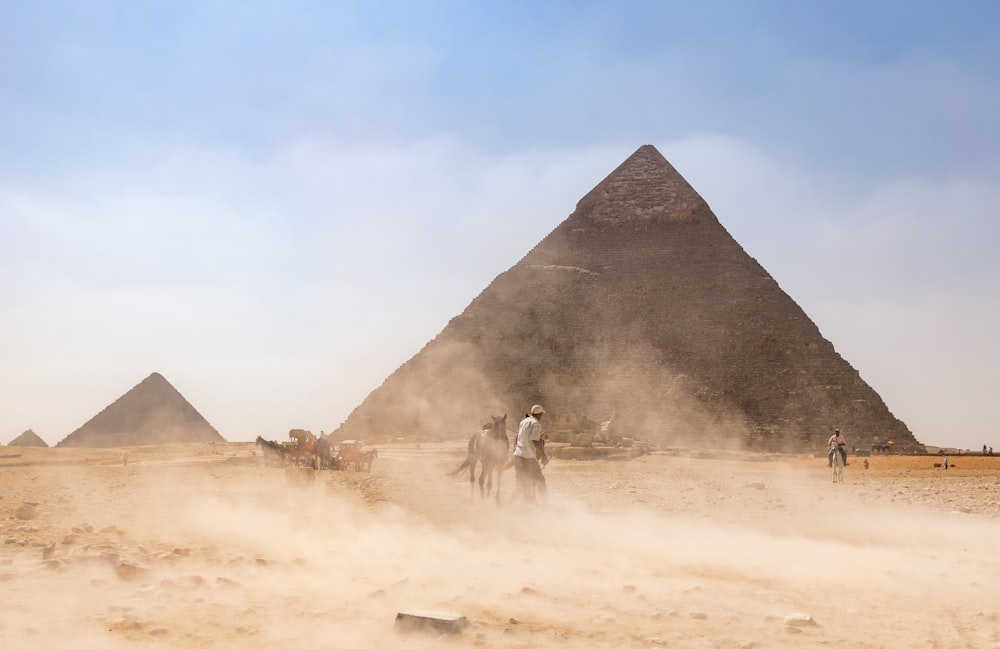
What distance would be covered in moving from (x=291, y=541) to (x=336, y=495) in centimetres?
444

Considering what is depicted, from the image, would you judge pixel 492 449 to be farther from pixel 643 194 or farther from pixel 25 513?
pixel 643 194

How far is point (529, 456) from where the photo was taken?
10.2m

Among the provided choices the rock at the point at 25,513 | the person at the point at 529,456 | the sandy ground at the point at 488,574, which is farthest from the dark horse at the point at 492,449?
the rock at the point at 25,513

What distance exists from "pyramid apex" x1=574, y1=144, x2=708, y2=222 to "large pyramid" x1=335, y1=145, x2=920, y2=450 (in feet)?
0.49

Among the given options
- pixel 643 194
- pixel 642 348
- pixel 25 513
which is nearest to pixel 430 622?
pixel 25 513

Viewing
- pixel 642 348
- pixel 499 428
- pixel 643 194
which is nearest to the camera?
pixel 499 428

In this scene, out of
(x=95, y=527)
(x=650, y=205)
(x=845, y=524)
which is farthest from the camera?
(x=650, y=205)

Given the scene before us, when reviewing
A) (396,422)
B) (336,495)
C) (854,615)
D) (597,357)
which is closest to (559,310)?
(597,357)

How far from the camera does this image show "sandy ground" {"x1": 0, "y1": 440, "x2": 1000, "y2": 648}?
4.58 metres

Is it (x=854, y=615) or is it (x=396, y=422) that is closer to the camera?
(x=854, y=615)

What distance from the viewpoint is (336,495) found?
11.9m

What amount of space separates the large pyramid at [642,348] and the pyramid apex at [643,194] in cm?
15

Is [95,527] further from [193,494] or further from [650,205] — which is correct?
[650,205]

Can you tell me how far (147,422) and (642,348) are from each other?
4396cm
